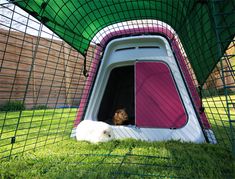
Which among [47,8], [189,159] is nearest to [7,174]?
[189,159]

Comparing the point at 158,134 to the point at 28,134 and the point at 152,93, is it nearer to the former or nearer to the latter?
the point at 152,93

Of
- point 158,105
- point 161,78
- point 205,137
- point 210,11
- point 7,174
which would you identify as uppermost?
point 210,11

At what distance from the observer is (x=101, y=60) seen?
5.37 ft

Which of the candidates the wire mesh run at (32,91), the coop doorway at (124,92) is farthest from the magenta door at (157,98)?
the coop doorway at (124,92)

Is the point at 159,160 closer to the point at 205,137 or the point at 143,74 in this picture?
the point at 205,137

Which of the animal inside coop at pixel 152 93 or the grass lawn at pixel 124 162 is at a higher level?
the animal inside coop at pixel 152 93

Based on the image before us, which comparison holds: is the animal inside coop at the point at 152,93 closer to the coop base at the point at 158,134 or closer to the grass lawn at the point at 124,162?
the coop base at the point at 158,134

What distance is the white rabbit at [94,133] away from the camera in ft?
4.13

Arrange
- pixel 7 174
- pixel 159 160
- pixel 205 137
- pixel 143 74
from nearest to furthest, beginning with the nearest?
pixel 7 174 → pixel 159 160 → pixel 205 137 → pixel 143 74

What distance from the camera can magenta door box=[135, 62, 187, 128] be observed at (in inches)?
52.8

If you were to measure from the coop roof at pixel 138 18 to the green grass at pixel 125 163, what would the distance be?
430 mm

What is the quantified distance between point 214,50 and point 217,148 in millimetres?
443

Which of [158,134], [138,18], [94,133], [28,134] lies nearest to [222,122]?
[158,134]

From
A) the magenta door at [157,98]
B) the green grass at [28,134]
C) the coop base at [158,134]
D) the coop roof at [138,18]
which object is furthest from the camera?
the magenta door at [157,98]
